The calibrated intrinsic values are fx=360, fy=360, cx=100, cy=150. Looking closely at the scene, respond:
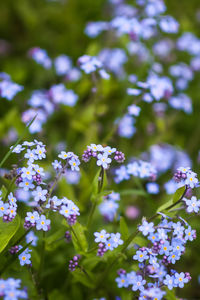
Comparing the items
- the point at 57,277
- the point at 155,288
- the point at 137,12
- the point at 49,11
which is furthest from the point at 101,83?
the point at 155,288

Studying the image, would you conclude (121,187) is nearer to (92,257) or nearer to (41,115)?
(41,115)

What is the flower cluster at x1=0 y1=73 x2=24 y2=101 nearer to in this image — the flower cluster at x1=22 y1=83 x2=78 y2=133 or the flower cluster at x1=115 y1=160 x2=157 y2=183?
the flower cluster at x1=22 y1=83 x2=78 y2=133

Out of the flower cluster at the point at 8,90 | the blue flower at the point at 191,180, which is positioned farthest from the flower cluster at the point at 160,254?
the flower cluster at the point at 8,90

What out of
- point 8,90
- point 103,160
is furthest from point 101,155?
point 8,90

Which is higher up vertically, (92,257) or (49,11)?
(49,11)

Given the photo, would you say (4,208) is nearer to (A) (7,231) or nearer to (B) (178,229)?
(A) (7,231)

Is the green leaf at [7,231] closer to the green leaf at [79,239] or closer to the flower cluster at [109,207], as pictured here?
the green leaf at [79,239]
